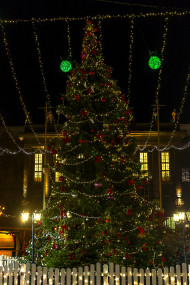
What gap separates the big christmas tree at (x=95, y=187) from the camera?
11.5 metres

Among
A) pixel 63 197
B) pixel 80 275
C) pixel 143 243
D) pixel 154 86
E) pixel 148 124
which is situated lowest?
pixel 80 275

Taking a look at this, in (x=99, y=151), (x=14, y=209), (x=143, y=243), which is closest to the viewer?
(x=143, y=243)

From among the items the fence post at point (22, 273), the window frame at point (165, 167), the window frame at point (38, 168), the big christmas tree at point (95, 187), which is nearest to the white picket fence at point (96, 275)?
the fence post at point (22, 273)

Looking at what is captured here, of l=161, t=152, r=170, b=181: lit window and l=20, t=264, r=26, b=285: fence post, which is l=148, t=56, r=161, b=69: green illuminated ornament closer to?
l=20, t=264, r=26, b=285: fence post

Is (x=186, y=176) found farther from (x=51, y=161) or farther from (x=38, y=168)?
(x=38, y=168)

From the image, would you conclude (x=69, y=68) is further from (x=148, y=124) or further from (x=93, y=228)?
(x=148, y=124)

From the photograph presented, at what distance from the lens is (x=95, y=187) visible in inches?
493

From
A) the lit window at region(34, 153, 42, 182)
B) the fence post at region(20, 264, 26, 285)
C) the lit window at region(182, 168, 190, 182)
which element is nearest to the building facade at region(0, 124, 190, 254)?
the lit window at region(34, 153, 42, 182)

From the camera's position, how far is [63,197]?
41.9 ft

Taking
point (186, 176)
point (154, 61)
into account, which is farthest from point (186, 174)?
point (154, 61)

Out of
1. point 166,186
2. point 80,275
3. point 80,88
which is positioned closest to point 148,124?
point 166,186

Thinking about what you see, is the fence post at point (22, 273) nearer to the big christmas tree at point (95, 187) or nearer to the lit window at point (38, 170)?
the big christmas tree at point (95, 187)

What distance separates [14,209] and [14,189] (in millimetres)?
3447

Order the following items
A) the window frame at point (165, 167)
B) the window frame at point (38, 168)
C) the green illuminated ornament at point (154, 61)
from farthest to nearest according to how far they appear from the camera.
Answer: the window frame at point (38, 168) → the window frame at point (165, 167) → the green illuminated ornament at point (154, 61)
